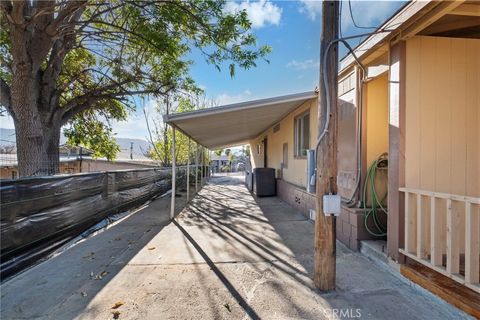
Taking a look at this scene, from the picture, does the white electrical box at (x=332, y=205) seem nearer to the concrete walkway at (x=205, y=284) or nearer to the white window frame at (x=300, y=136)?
the concrete walkway at (x=205, y=284)

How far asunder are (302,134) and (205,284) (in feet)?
17.5

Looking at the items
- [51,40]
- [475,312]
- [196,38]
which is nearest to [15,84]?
[51,40]

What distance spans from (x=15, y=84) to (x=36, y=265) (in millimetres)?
4533

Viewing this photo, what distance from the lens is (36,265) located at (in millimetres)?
3580

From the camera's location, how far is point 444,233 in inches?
124

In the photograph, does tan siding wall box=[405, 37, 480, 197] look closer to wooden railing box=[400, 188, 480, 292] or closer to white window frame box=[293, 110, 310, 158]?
wooden railing box=[400, 188, 480, 292]

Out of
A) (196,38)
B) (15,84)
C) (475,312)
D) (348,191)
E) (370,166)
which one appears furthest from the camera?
(196,38)

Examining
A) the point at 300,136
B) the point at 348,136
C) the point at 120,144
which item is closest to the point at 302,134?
the point at 300,136

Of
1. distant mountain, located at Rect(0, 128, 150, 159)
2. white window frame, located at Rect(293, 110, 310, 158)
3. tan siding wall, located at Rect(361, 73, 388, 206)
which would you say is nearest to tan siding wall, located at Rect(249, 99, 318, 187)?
white window frame, located at Rect(293, 110, 310, 158)

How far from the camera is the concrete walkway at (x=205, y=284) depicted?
2.45 meters

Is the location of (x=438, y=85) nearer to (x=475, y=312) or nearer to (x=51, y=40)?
(x=475, y=312)

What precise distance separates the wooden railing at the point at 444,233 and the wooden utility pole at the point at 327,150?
1.05 meters

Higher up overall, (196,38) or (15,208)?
(196,38)

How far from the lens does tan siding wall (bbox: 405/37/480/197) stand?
3.15 metres
